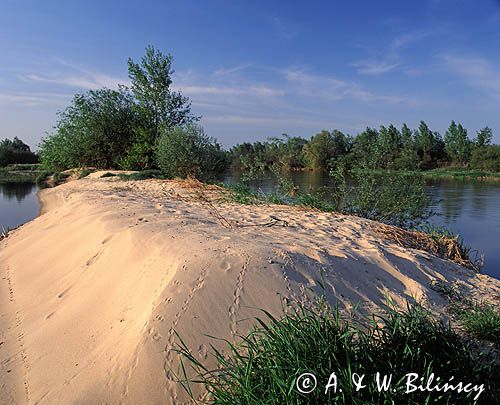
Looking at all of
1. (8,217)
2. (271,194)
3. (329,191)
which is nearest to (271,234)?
(271,194)

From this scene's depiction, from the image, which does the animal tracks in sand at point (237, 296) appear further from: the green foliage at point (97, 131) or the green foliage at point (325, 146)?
the green foliage at point (325, 146)

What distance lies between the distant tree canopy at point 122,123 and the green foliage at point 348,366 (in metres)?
24.3

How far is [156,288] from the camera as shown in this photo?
3863mm

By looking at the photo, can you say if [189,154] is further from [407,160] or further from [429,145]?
[429,145]

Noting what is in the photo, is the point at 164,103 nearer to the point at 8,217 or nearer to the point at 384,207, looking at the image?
the point at 8,217

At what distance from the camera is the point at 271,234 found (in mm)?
5926

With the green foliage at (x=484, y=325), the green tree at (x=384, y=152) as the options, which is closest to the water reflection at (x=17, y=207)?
the green tree at (x=384, y=152)

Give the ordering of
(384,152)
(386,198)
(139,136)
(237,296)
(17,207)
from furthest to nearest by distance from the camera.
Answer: (139,136) < (17,207) < (384,152) < (386,198) < (237,296)

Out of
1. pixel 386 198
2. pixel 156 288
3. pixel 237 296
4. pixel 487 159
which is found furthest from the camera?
pixel 487 159

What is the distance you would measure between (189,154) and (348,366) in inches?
693

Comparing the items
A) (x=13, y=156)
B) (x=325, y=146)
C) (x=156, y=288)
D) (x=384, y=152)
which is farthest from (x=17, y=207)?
(x=325, y=146)

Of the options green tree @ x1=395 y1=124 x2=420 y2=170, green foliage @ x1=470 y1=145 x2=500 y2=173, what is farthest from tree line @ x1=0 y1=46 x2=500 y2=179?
green foliage @ x1=470 y1=145 x2=500 y2=173

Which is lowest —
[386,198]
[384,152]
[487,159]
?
[487,159]

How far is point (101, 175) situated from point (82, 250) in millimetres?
16961
